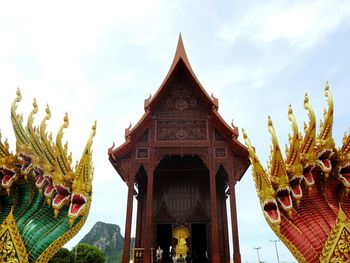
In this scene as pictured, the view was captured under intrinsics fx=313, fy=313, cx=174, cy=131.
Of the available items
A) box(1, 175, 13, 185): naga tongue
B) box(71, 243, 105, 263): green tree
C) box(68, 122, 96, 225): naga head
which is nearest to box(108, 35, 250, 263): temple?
box(68, 122, 96, 225): naga head

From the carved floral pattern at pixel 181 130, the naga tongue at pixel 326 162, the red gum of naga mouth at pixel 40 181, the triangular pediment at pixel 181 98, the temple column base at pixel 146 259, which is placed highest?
the triangular pediment at pixel 181 98

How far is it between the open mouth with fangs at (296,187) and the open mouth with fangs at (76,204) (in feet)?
16.6

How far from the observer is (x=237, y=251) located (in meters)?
8.52

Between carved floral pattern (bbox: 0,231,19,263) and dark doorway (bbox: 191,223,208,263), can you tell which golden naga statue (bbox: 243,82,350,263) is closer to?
dark doorway (bbox: 191,223,208,263)

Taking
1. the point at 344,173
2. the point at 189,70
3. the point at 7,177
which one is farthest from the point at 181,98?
the point at 7,177

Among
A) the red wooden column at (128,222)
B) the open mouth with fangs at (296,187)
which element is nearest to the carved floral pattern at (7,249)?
the red wooden column at (128,222)

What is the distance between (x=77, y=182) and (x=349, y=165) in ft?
21.9

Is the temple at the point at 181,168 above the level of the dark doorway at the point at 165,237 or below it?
above

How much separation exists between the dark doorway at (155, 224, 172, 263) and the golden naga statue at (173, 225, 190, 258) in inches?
25.1

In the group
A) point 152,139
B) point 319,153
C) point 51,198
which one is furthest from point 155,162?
point 319,153

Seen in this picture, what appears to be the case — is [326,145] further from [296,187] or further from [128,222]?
[128,222]

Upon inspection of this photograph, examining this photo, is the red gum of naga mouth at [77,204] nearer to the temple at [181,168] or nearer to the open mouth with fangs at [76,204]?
the open mouth with fangs at [76,204]

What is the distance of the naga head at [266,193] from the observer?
23.9 ft

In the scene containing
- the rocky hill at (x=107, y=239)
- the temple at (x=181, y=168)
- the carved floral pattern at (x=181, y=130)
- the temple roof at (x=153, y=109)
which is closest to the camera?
the temple at (x=181, y=168)
